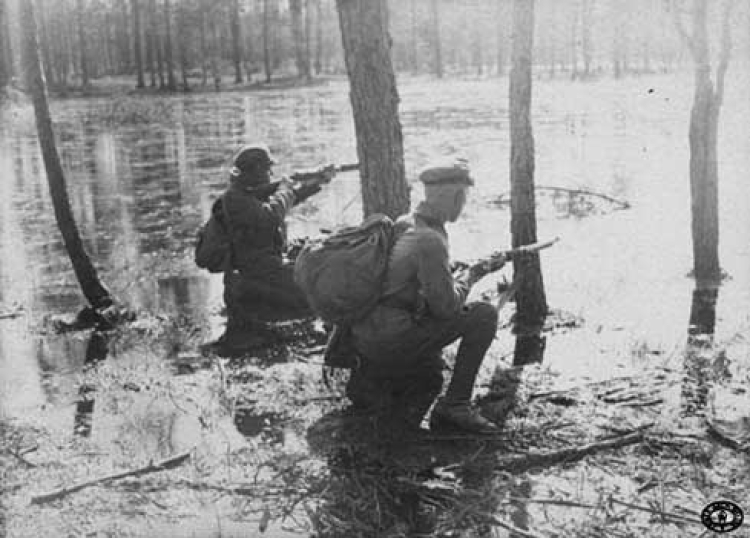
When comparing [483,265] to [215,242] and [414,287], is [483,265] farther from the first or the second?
[215,242]

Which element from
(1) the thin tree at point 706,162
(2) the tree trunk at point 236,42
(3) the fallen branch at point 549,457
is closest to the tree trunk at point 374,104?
(3) the fallen branch at point 549,457

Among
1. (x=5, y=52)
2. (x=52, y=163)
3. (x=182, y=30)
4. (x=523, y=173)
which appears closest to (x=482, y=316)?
(x=523, y=173)

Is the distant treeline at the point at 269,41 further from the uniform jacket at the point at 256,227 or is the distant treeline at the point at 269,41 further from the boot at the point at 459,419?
the boot at the point at 459,419

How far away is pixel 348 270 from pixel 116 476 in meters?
1.69

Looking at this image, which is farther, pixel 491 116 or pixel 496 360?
pixel 491 116

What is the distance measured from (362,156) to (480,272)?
1.43 meters

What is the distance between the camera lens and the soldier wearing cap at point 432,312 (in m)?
4.87

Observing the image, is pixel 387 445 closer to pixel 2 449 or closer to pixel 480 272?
pixel 480 272

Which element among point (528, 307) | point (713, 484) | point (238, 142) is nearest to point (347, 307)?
point (713, 484)

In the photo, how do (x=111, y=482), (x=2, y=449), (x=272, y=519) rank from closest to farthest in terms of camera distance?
1. (x=272, y=519)
2. (x=111, y=482)
3. (x=2, y=449)

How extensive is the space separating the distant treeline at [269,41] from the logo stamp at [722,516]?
5018 centimetres

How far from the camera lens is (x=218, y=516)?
171 inches

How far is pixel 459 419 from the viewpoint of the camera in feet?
16.4

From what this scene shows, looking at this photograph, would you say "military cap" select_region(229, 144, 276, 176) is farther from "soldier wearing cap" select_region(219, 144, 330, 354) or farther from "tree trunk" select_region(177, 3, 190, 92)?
"tree trunk" select_region(177, 3, 190, 92)
